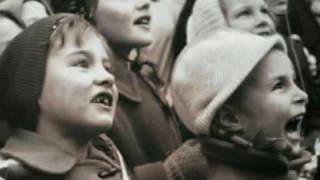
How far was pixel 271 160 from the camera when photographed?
3.74 m

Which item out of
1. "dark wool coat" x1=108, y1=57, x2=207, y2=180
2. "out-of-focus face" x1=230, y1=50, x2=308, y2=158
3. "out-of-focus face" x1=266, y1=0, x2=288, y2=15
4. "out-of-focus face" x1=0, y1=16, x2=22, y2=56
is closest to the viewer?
"out-of-focus face" x1=230, y1=50, x2=308, y2=158

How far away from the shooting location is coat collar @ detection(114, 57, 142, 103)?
168 inches

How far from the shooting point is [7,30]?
457 centimetres

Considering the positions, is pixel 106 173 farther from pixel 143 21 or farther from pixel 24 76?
pixel 143 21

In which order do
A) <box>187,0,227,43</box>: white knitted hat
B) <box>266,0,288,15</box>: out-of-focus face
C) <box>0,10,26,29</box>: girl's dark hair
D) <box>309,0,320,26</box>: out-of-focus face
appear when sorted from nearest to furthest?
1. <box>0,10,26,29</box>: girl's dark hair
2. <box>187,0,227,43</box>: white knitted hat
3. <box>266,0,288,15</box>: out-of-focus face
4. <box>309,0,320,26</box>: out-of-focus face

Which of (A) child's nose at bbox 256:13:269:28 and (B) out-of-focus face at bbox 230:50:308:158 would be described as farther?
(A) child's nose at bbox 256:13:269:28

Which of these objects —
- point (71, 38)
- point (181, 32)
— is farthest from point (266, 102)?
point (181, 32)

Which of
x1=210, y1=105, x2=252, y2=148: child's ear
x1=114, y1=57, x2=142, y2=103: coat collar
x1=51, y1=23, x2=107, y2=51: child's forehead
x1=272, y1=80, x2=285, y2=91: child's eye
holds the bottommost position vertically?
x1=114, y1=57, x2=142, y2=103: coat collar

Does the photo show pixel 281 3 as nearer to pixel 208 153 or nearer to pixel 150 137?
pixel 150 137

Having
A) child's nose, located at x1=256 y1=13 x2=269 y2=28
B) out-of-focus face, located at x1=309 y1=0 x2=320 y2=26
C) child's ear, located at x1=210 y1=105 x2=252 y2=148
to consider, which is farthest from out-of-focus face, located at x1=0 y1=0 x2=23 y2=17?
out-of-focus face, located at x1=309 y1=0 x2=320 y2=26

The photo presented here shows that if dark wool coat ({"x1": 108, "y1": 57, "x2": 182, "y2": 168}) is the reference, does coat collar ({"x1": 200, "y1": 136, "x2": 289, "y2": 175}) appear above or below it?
above

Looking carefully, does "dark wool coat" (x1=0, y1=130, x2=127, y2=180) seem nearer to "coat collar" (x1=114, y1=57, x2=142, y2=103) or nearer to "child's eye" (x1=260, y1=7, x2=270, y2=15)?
"coat collar" (x1=114, y1=57, x2=142, y2=103)

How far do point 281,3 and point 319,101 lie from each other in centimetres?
50

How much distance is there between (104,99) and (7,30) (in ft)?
3.33
